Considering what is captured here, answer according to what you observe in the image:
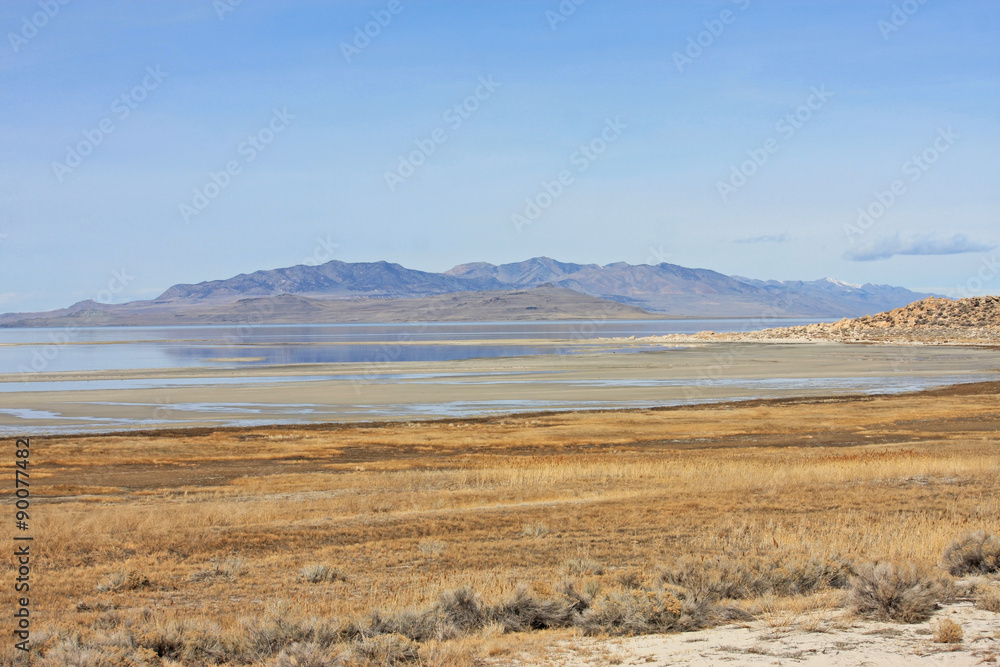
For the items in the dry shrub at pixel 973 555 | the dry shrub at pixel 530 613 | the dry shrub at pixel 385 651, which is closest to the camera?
the dry shrub at pixel 385 651

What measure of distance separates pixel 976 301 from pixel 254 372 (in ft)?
343

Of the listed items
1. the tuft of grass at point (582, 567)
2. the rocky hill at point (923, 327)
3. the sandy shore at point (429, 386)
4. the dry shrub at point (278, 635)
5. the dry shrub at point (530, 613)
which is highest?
the rocky hill at point (923, 327)

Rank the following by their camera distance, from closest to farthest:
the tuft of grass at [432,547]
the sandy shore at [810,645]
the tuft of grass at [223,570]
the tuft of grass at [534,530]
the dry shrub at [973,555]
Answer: the sandy shore at [810,645]
the dry shrub at [973,555]
the tuft of grass at [223,570]
the tuft of grass at [432,547]
the tuft of grass at [534,530]

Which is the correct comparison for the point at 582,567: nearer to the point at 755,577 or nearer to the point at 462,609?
the point at 755,577

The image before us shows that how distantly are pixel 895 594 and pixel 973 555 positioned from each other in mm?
2863

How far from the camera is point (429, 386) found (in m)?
48.9

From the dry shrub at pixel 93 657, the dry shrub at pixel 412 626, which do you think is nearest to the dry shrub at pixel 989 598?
the dry shrub at pixel 412 626

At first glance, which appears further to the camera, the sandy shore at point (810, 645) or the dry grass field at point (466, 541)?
the dry grass field at point (466, 541)

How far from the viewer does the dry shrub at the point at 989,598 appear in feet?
27.4

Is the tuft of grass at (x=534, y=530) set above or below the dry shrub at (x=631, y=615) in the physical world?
below

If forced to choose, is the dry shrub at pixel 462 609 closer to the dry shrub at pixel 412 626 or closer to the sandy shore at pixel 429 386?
the dry shrub at pixel 412 626

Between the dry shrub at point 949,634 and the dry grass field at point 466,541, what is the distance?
26.5 inches

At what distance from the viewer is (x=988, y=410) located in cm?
3397

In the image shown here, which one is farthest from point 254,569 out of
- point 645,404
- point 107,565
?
point 645,404
